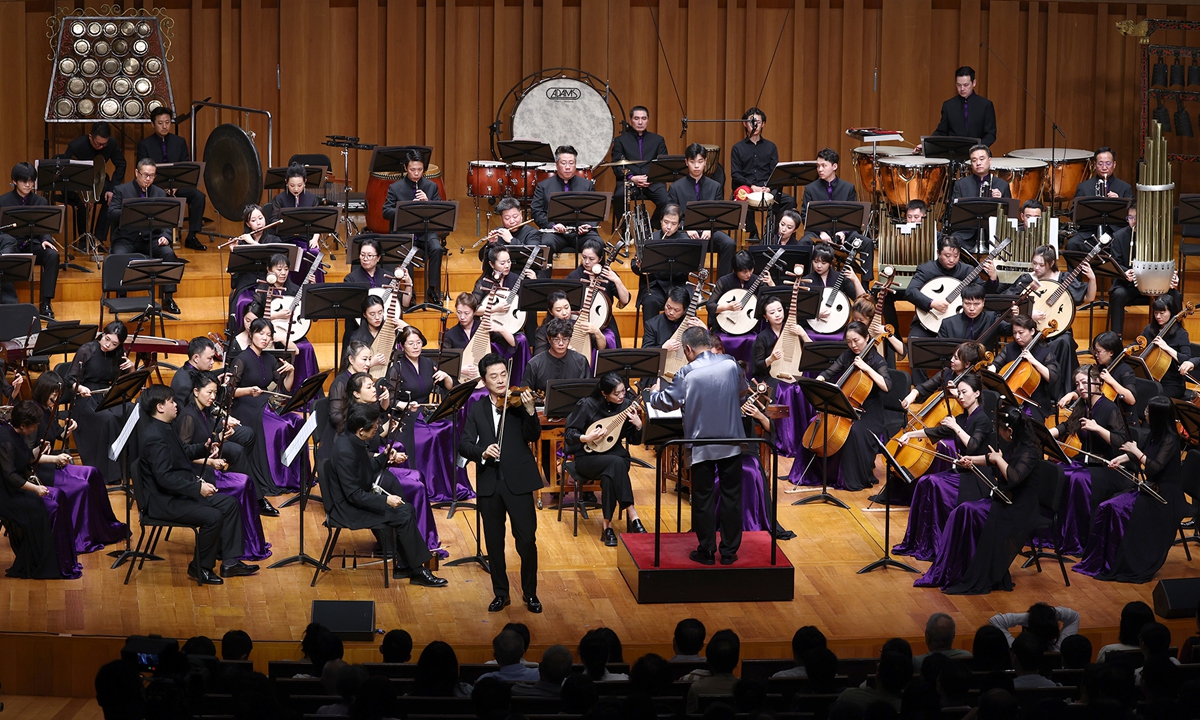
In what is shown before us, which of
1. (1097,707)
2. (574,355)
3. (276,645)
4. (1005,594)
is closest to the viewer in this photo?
(1097,707)

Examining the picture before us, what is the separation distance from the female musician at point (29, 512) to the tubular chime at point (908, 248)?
7.09 m

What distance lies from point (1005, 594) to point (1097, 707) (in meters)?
3.42

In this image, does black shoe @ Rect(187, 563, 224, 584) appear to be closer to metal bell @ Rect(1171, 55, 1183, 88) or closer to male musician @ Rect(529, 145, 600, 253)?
male musician @ Rect(529, 145, 600, 253)

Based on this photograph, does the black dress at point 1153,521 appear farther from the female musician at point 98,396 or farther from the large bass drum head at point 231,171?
the large bass drum head at point 231,171

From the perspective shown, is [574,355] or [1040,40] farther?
[1040,40]

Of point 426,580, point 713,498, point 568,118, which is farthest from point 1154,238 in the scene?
point 426,580

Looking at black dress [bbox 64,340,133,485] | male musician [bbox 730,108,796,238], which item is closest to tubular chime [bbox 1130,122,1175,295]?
male musician [bbox 730,108,796,238]

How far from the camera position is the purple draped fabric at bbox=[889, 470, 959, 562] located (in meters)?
9.15

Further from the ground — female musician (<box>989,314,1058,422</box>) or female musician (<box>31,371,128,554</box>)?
female musician (<box>989,314,1058,422</box>)

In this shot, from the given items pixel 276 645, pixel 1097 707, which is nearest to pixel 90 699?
pixel 276 645

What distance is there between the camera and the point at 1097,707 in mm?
5426

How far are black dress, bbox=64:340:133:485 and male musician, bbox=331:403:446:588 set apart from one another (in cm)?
201

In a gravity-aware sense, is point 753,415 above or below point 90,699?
above

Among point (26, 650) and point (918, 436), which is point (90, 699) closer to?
point (26, 650)
